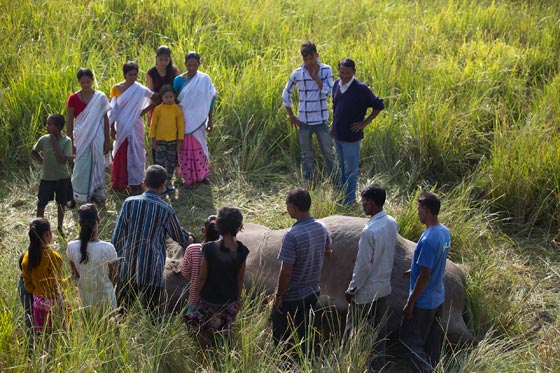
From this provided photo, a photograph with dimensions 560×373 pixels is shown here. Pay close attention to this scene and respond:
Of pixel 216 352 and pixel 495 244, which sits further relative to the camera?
pixel 495 244

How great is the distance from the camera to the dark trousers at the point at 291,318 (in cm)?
491

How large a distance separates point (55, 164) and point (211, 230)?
7.43 ft

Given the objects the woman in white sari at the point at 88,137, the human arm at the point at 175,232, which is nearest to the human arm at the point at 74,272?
the human arm at the point at 175,232

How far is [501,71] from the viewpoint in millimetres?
9156

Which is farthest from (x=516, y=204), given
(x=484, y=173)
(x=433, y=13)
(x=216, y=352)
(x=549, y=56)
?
(x=433, y=13)

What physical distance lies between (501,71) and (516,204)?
88.5 inches

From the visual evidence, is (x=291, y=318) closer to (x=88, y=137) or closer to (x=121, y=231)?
(x=121, y=231)

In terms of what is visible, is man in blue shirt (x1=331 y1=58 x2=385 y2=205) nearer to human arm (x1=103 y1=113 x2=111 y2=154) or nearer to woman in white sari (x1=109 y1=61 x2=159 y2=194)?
woman in white sari (x1=109 y1=61 x2=159 y2=194)

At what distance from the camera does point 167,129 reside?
7.53m

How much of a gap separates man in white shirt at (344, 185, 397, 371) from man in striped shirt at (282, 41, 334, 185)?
2.54 metres

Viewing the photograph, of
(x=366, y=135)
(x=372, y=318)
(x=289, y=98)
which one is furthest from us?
(x=366, y=135)

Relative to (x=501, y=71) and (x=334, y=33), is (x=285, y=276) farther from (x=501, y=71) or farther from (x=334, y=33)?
(x=334, y=33)

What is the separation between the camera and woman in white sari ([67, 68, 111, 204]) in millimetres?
7164

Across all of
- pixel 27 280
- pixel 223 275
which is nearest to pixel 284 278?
pixel 223 275
